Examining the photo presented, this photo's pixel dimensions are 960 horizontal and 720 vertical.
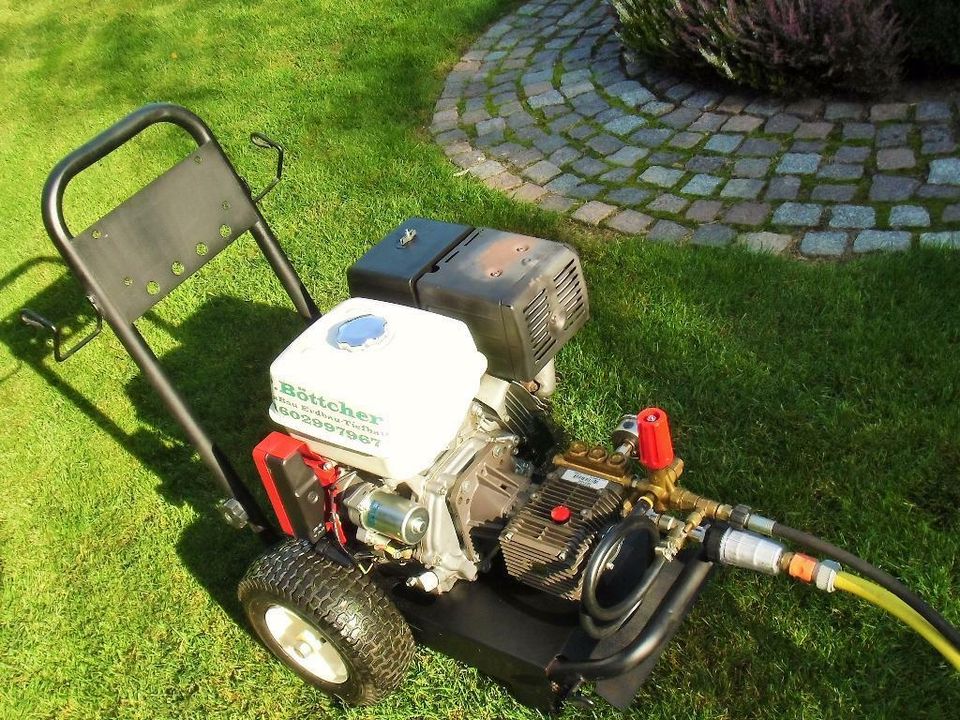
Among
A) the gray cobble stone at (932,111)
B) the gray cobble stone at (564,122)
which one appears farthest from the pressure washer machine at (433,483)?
the gray cobble stone at (932,111)

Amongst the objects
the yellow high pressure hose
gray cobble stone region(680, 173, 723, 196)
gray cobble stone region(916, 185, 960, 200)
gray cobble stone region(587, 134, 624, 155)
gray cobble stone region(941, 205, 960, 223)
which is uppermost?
the yellow high pressure hose

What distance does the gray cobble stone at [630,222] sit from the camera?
4.05 metres

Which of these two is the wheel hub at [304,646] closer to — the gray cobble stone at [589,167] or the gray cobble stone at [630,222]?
the gray cobble stone at [630,222]

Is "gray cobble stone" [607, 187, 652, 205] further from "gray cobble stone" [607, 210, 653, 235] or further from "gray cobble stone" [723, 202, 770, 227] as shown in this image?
"gray cobble stone" [723, 202, 770, 227]

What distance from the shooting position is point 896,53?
436 cm

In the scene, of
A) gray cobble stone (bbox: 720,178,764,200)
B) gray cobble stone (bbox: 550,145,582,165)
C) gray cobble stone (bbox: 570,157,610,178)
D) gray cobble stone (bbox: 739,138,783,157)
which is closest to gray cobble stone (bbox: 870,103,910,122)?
gray cobble stone (bbox: 739,138,783,157)

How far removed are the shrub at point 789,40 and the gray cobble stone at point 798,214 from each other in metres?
0.92

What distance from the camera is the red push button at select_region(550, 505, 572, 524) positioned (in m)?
2.32

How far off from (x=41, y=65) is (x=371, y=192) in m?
4.15

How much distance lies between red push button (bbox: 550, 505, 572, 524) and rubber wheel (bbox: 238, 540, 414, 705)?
1.76 ft

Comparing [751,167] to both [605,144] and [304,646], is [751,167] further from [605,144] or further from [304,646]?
[304,646]

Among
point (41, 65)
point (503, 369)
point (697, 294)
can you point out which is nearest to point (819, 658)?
point (503, 369)

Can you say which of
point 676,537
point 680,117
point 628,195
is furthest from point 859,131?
point 676,537

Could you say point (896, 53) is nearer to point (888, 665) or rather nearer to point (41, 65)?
point (888, 665)
